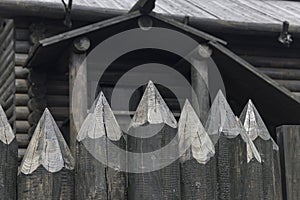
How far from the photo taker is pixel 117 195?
2629 mm

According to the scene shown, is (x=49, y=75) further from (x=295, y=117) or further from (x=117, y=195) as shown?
(x=117, y=195)

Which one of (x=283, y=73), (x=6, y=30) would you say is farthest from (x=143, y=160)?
(x=283, y=73)

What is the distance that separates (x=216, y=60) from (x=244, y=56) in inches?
89.2

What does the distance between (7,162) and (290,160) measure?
1.20 meters

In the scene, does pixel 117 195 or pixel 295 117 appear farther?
pixel 295 117

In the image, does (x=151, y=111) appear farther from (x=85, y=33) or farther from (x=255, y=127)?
(x=85, y=33)

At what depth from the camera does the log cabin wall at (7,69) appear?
9.97 metres

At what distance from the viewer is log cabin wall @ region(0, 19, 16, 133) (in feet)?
32.7

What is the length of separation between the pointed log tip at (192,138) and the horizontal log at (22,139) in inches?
271

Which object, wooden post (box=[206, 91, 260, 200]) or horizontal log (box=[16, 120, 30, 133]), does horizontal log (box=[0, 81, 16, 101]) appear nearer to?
horizontal log (box=[16, 120, 30, 133])

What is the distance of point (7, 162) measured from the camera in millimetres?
2527

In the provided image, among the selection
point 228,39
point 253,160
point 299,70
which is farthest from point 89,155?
point 299,70

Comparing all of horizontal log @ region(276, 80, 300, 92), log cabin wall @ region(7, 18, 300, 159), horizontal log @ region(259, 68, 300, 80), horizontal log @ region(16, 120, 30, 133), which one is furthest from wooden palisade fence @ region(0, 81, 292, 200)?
horizontal log @ region(276, 80, 300, 92)

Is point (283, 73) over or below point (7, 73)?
over
